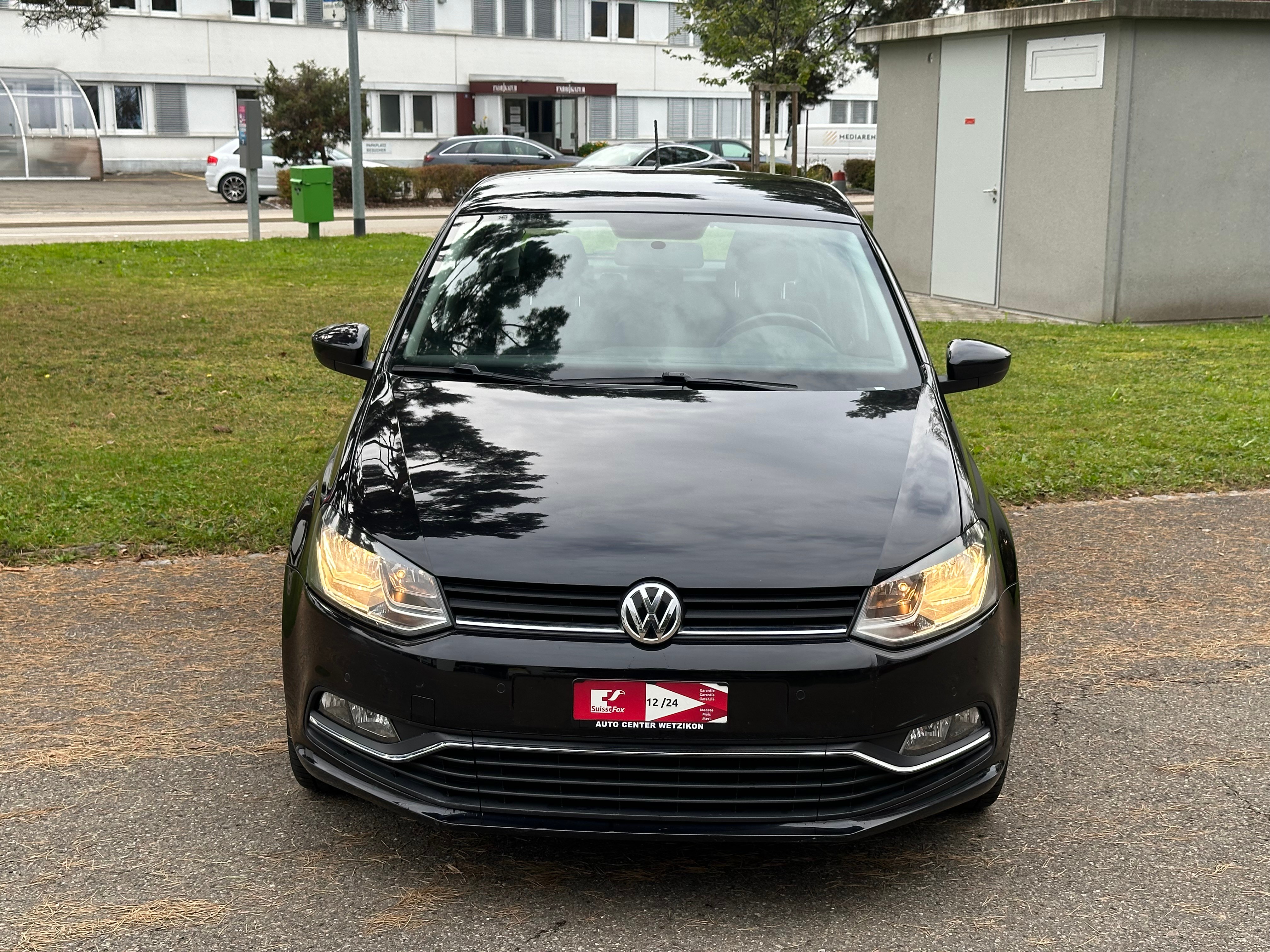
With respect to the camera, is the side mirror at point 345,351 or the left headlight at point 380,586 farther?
the side mirror at point 345,351

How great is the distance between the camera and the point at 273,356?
1088cm

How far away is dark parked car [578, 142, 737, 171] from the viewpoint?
24500mm

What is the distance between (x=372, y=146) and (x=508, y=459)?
155ft

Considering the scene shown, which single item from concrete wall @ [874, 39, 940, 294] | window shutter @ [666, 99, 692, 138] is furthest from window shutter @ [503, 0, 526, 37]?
concrete wall @ [874, 39, 940, 294]

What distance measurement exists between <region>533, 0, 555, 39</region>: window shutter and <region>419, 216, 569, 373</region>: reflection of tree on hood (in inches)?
1893

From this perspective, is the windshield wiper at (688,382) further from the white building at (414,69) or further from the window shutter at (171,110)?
the window shutter at (171,110)

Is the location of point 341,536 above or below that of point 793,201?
below

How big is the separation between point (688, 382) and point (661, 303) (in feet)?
1.55

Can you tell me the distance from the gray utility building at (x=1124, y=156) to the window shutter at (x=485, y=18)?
3743cm

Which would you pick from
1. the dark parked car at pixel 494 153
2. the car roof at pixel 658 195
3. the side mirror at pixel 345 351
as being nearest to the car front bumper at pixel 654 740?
the side mirror at pixel 345 351

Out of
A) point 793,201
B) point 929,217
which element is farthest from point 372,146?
point 793,201

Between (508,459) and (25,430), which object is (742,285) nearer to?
(508,459)

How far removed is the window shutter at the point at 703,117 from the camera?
54.7 metres

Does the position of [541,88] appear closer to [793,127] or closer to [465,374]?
[793,127]
